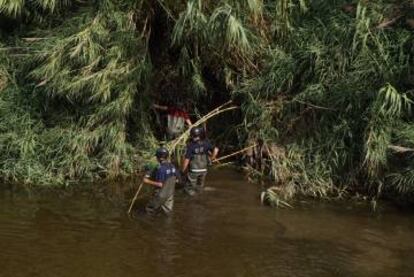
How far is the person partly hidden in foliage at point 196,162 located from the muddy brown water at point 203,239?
408 mm

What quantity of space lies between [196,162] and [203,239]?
2.58m

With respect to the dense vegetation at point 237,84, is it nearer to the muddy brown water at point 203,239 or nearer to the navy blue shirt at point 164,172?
the muddy brown water at point 203,239

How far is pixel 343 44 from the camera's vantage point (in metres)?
11.7

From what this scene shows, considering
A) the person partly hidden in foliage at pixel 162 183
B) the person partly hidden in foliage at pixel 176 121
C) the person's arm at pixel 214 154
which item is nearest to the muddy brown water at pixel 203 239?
the person partly hidden in foliage at pixel 162 183

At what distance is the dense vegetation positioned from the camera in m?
11.1

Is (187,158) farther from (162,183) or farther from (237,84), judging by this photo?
(237,84)

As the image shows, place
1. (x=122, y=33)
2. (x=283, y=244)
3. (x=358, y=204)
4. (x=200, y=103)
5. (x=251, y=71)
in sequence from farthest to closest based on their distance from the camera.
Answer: (x=200, y=103) < (x=251, y=71) < (x=122, y=33) < (x=358, y=204) < (x=283, y=244)

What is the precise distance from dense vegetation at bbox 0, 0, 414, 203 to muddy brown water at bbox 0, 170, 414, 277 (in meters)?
0.85

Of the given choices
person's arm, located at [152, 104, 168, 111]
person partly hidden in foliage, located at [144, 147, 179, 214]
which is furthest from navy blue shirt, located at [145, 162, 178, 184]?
person's arm, located at [152, 104, 168, 111]

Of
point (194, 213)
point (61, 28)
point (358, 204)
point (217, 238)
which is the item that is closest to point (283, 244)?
point (217, 238)

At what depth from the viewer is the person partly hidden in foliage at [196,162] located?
1132 centimetres

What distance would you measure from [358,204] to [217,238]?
2.94m

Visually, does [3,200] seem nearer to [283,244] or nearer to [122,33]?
[122,33]

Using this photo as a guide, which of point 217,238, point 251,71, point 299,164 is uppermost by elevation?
point 251,71
